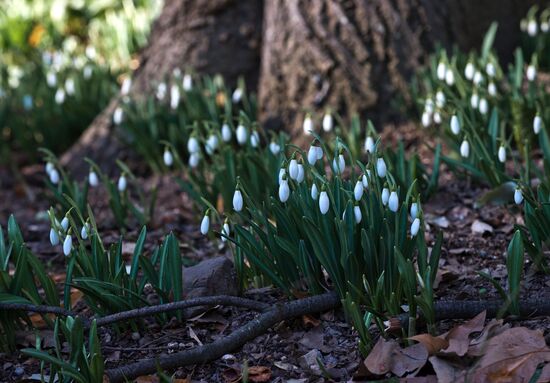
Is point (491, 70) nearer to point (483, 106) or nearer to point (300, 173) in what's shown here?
point (483, 106)

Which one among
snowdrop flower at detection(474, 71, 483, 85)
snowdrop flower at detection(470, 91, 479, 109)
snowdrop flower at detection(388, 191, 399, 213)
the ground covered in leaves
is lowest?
the ground covered in leaves

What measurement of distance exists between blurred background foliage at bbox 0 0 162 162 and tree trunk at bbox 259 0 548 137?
Answer: 4.98 feet

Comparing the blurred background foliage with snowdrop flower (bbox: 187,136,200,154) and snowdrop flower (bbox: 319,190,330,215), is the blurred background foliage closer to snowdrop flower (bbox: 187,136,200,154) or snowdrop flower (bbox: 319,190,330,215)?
snowdrop flower (bbox: 187,136,200,154)

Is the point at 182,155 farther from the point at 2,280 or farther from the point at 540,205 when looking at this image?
the point at 540,205

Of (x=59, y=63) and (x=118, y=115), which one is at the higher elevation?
(x=59, y=63)

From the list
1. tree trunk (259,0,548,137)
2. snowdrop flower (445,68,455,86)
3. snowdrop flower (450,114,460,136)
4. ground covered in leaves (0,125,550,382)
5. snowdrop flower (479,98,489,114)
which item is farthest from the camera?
tree trunk (259,0,548,137)

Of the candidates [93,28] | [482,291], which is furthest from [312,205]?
[93,28]

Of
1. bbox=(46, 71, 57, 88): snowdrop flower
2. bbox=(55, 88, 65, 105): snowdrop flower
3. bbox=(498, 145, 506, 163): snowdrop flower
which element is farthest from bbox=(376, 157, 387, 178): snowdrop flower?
bbox=(46, 71, 57, 88): snowdrop flower

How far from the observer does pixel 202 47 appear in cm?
502

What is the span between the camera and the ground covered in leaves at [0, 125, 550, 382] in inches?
85.7

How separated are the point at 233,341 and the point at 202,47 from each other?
291 cm

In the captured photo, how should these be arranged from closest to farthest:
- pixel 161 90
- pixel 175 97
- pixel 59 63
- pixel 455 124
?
pixel 455 124
pixel 175 97
pixel 161 90
pixel 59 63

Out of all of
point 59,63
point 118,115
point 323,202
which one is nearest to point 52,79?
point 59,63

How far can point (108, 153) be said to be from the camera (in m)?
4.87
